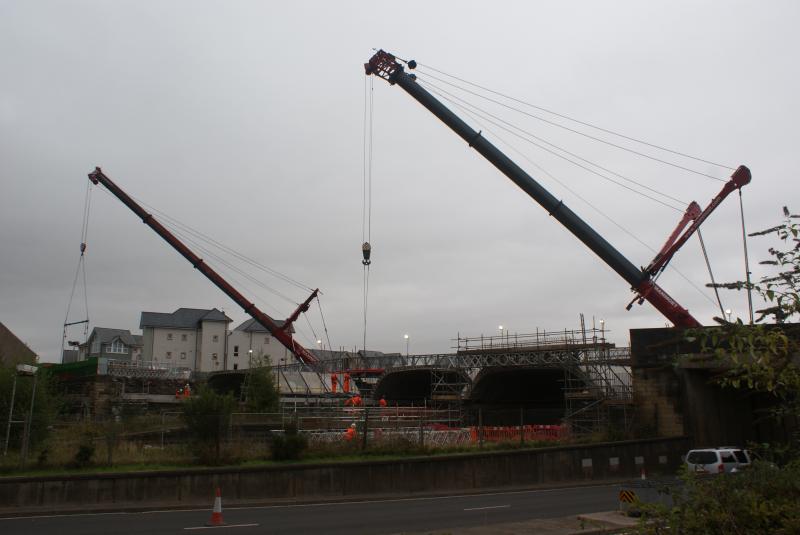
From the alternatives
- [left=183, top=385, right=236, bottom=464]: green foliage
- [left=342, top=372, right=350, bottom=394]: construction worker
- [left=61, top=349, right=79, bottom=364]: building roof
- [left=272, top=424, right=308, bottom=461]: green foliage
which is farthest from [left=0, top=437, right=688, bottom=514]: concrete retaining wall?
[left=61, top=349, right=79, bottom=364]: building roof

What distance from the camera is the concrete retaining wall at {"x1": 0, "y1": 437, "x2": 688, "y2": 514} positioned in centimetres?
2020

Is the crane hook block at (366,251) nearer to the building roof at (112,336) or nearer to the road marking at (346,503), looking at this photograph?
the road marking at (346,503)

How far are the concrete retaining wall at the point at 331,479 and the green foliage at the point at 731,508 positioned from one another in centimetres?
1825

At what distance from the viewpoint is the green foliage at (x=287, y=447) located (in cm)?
2541

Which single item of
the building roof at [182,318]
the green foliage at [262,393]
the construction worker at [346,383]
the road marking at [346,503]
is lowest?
the road marking at [346,503]

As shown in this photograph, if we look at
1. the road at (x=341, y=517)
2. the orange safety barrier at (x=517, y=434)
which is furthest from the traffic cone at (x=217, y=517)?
the orange safety barrier at (x=517, y=434)

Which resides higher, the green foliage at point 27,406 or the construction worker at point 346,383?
the construction worker at point 346,383

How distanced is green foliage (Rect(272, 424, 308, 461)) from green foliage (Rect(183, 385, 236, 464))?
2048 mm

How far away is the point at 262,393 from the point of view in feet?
143

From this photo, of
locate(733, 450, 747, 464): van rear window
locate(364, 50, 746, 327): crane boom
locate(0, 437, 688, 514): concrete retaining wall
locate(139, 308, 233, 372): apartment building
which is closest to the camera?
locate(0, 437, 688, 514): concrete retaining wall

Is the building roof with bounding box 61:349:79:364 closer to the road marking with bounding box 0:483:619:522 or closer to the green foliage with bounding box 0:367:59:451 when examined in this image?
the green foliage with bounding box 0:367:59:451

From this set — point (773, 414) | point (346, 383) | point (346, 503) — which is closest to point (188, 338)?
point (346, 383)

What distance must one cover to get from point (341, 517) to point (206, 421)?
28.3 feet

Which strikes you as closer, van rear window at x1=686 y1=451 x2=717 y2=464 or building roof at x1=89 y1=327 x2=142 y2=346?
van rear window at x1=686 y1=451 x2=717 y2=464
